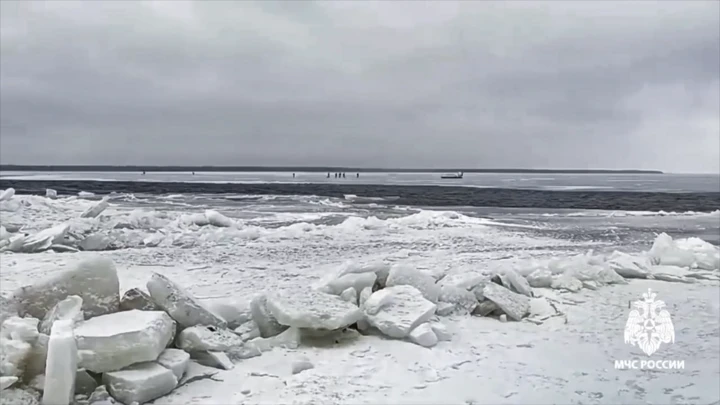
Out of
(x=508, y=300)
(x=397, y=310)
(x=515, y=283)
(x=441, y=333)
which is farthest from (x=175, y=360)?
(x=515, y=283)

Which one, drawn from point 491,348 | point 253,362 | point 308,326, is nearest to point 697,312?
point 491,348

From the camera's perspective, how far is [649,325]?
5020 mm

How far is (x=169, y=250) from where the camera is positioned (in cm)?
865

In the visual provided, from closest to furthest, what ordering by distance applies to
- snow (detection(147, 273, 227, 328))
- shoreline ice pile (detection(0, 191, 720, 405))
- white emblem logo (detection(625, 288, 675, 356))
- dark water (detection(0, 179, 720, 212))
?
shoreline ice pile (detection(0, 191, 720, 405)) → snow (detection(147, 273, 227, 328)) → white emblem logo (detection(625, 288, 675, 356)) → dark water (detection(0, 179, 720, 212))

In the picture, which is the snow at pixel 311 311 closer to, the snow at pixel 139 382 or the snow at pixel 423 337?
the snow at pixel 423 337

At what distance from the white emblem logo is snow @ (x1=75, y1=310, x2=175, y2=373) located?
11.8ft

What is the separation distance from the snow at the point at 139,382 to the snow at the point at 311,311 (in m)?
1.02

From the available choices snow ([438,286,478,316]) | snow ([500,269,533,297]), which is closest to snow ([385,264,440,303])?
snow ([438,286,478,316])

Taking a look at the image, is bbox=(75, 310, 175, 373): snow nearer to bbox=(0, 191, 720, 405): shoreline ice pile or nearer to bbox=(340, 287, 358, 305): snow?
bbox=(0, 191, 720, 405): shoreline ice pile

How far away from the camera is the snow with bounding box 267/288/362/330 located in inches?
155

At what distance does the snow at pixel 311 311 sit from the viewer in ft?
12.9

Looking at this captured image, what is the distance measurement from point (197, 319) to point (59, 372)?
3.54 feet

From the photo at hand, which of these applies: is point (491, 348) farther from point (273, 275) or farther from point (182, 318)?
point (273, 275)

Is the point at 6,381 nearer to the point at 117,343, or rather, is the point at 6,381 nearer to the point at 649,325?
the point at 117,343
